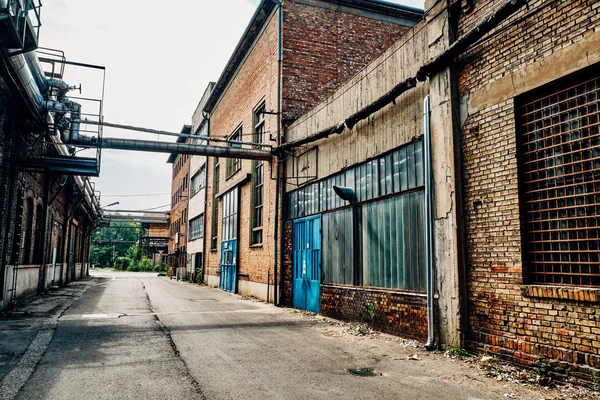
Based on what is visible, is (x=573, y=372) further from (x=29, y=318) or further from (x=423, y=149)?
(x=29, y=318)

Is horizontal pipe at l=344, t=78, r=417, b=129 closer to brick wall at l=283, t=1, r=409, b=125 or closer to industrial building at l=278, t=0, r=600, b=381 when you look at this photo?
industrial building at l=278, t=0, r=600, b=381

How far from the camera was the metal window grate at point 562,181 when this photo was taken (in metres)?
5.06

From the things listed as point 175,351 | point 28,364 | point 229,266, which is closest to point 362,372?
point 175,351

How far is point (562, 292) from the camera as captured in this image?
201 inches

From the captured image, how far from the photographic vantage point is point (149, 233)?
58594 mm

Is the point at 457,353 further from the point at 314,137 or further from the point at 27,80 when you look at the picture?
the point at 27,80

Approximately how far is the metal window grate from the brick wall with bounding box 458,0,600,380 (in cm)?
17

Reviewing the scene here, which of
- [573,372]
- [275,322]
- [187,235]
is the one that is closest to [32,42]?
[275,322]

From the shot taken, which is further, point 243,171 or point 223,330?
point 243,171

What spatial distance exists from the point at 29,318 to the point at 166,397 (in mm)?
7388

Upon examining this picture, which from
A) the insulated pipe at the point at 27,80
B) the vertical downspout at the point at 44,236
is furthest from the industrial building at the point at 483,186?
the vertical downspout at the point at 44,236

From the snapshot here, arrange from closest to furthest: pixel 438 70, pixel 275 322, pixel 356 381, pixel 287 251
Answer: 1. pixel 356 381
2. pixel 438 70
3. pixel 275 322
4. pixel 287 251

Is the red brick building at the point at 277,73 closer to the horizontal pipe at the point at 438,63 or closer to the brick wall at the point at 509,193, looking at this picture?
the horizontal pipe at the point at 438,63

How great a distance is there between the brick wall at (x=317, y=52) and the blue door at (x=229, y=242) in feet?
21.1
